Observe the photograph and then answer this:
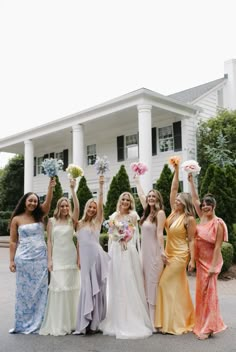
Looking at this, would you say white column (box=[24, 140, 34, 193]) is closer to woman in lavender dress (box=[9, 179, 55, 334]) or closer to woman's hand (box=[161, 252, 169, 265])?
woman in lavender dress (box=[9, 179, 55, 334])

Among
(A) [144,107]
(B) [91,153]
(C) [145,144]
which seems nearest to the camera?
(C) [145,144]

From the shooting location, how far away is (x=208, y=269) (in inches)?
202

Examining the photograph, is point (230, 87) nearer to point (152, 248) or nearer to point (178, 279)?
point (152, 248)

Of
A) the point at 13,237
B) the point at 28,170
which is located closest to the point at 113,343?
the point at 13,237

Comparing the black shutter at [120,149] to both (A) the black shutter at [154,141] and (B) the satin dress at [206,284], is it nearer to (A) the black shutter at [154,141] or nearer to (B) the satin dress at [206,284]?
(A) the black shutter at [154,141]

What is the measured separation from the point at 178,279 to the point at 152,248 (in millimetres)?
537

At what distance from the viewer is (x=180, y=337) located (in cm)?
502

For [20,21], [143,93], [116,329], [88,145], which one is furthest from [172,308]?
[88,145]

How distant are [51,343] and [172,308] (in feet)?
5.30

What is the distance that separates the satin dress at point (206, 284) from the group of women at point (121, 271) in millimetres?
12

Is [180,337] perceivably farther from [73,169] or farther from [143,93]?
[143,93]

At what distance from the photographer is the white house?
51.9 feet

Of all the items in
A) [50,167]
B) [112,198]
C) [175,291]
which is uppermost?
[50,167]

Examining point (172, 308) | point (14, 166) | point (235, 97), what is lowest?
point (172, 308)
